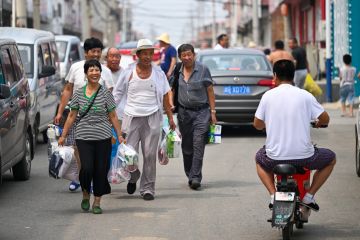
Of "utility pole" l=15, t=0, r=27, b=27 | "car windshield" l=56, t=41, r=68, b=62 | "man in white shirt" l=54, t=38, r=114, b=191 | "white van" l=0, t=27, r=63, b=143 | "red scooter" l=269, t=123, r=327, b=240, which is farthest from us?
"utility pole" l=15, t=0, r=27, b=27

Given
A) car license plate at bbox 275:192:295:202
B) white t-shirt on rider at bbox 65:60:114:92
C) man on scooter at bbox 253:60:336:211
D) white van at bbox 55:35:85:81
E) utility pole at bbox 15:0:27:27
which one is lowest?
car license plate at bbox 275:192:295:202

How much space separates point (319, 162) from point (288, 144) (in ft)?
1.09

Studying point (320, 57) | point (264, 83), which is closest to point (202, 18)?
point (320, 57)

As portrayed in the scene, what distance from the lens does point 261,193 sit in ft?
37.9

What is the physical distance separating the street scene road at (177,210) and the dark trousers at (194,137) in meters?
0.27

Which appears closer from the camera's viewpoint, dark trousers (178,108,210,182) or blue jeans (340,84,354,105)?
dark trousers (178,108,210,182)

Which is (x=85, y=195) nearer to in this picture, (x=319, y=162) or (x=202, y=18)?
(x=319, y=162)

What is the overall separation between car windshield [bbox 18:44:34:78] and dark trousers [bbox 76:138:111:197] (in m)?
6.07

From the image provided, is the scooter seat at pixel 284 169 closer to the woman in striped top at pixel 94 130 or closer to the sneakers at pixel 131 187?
the woman in striped top at pixel 94 130

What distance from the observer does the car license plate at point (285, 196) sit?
8148mm

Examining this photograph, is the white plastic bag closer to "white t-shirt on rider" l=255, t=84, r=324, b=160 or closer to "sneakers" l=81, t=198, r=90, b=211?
"sneakers" l=81, t=198, r=90, b=211

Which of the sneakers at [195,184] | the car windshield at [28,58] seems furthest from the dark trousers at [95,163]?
the car windshield at [28,58]

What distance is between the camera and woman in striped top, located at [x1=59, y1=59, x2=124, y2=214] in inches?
400

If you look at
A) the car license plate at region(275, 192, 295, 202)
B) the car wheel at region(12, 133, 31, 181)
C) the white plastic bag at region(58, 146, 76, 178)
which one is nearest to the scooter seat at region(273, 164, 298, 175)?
the car license plate at region(275, 192, 295, 202)
